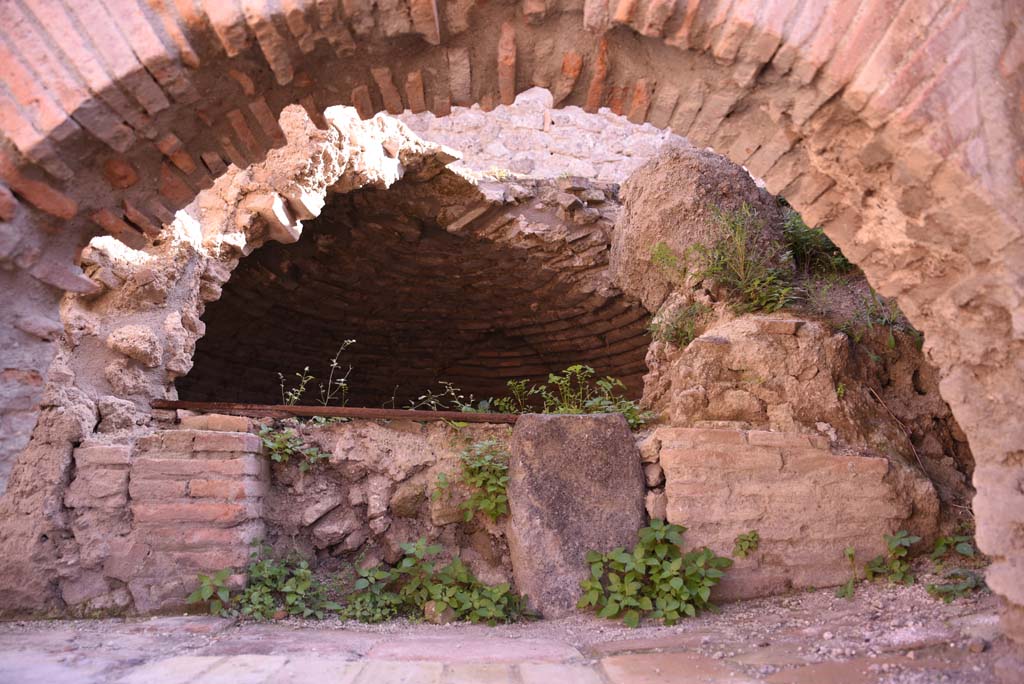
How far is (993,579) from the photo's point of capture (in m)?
2.02

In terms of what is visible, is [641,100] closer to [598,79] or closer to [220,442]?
[598,79]

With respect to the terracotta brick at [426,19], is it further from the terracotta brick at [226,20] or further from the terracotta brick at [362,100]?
the terracotta brick at [226,20]

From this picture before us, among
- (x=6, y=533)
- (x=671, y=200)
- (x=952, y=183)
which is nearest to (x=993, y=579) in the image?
(x=952, y=183)

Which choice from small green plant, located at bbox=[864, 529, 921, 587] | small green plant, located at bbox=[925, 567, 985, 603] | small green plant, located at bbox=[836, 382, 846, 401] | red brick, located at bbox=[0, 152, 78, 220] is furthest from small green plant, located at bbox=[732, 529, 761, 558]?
red brick, located at bbox=[0, 152, 78, 220]

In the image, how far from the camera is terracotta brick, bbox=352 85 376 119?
2.33 metres

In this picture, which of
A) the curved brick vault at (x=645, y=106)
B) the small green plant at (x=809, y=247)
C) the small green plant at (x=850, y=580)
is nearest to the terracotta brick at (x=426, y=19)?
the curved brick vault at (x=645, y=106)

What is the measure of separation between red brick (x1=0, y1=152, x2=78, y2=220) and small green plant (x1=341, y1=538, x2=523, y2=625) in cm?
207

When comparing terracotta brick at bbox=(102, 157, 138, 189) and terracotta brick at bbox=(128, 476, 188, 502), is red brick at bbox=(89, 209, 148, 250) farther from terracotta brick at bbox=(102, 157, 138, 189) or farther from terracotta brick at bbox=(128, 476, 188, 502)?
terracotta brick at bbox=(128, 476, 188, 502)

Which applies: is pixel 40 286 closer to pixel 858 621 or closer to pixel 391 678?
pixel 391 678

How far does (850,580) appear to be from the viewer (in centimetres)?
319

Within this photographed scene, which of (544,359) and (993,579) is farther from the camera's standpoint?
(544,359)

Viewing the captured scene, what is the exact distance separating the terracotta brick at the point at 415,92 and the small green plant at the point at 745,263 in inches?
95.1

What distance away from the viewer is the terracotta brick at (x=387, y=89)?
228 cm

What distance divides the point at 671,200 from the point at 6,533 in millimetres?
4127
